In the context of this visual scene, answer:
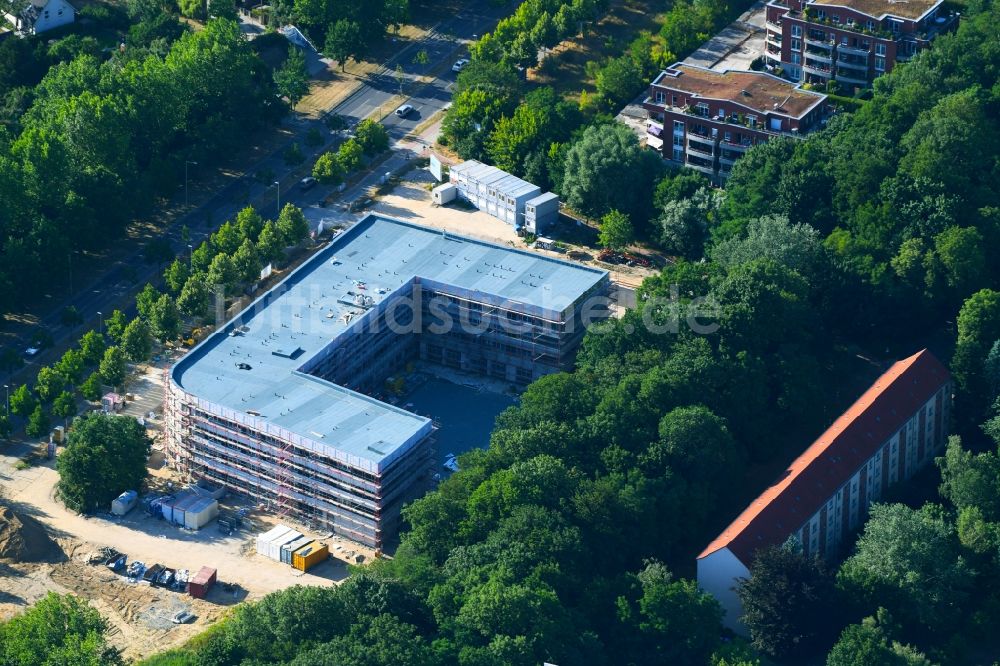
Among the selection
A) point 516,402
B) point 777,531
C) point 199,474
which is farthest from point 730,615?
point 199,474

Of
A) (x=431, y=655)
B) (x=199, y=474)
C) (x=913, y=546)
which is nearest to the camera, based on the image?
(x=431, y=655)

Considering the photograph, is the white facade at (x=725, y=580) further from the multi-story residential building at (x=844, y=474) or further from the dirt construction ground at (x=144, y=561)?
the dirt construction ground at (x=144, y=561)

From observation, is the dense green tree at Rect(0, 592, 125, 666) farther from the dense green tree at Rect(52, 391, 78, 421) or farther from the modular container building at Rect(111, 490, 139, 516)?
the dense green tree at Rect(52, 391, 78, 421)

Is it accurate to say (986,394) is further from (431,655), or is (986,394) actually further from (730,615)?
(431,655)

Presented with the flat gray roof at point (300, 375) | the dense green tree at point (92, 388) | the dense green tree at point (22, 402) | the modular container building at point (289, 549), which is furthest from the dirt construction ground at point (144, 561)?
the flat gray roof at point (300, 375)

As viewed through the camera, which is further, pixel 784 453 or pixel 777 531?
pixel 784 453

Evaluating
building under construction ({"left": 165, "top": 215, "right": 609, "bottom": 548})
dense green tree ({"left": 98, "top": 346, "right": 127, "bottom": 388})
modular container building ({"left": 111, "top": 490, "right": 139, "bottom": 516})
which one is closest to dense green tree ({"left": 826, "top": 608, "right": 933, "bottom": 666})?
building under construction ({"left": 165, "top": 215, "right": 609, "bottom": 548})

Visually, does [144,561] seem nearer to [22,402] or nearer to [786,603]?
[22,402]
